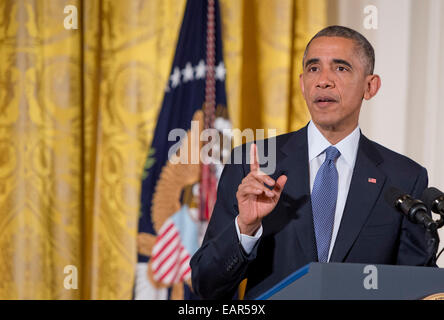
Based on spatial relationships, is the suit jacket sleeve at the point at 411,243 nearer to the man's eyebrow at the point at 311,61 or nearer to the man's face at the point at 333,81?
the man's face at the point at 333,81

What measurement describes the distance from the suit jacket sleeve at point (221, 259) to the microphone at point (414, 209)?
1.30ft

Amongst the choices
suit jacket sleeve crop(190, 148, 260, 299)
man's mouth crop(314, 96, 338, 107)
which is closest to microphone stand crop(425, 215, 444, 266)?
suit jacket sleeve crop(190, 148, 260, 299)

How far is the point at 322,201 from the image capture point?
1733 mm

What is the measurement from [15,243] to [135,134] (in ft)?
2.88

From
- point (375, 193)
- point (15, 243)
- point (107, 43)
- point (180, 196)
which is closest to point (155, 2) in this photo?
point (107, 43)

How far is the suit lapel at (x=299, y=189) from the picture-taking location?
166cm

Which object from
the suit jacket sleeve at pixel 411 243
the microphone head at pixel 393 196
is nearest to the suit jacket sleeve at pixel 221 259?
the microphone head at pixel 393 196

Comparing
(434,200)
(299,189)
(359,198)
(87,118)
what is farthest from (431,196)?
(87,118)

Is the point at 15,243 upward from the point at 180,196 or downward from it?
downward

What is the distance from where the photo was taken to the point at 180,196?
2984 millimetres

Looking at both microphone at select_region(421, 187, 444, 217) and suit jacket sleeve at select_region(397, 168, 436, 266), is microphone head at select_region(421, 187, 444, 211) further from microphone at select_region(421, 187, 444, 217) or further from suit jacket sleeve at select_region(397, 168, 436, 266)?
suit jacket sleeve at select_region(397, 168, 436, 266)

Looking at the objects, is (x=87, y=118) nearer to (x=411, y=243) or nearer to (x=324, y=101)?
(x=324, y=101)
